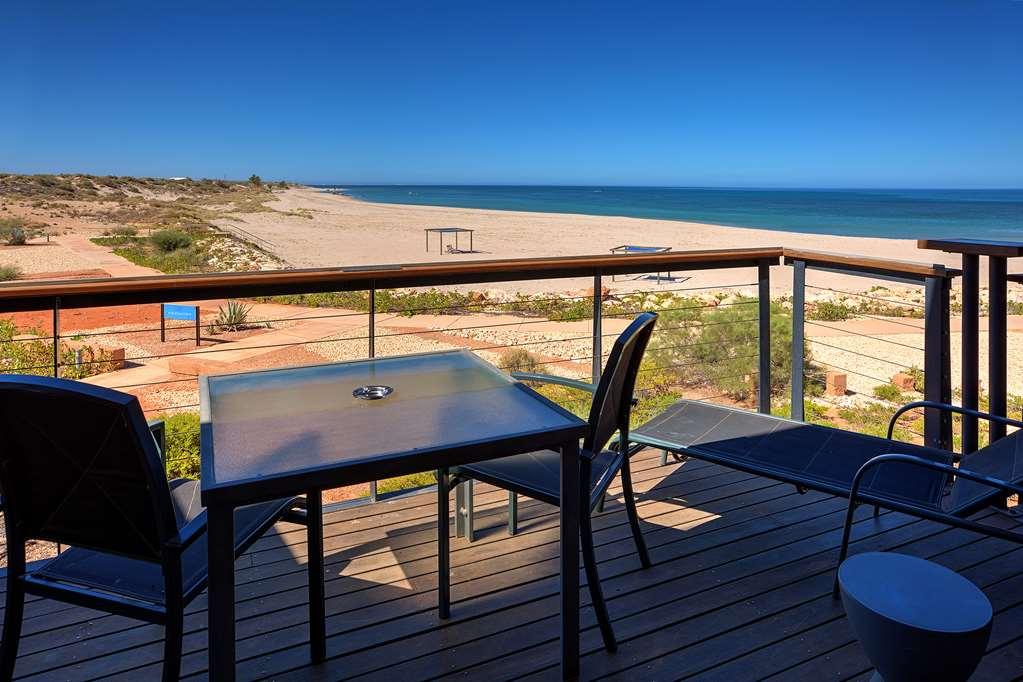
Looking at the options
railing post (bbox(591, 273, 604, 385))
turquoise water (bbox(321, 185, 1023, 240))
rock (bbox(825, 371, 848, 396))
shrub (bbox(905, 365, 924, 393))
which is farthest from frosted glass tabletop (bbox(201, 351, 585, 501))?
turquoise water (bbox(321, 185, 1023, 240))

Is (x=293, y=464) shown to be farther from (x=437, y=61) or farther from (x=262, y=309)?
(x=437, y=61)

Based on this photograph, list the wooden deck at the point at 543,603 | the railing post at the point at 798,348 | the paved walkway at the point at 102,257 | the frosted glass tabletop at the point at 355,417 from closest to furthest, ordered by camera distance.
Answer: the frosted glass tabletop at the point at 355,417 → the wooden deck at the point at 543,603 → the railing post at the point at 798,348 → the paved walkway at the point at 102,257

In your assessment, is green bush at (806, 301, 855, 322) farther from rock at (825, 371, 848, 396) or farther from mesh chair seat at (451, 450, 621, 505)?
mesh chair seat at (451, 450, 621, 505)

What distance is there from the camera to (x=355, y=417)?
1.84 meters

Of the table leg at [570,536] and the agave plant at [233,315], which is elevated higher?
the agave plant at [233,315]

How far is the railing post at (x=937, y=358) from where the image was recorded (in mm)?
3133

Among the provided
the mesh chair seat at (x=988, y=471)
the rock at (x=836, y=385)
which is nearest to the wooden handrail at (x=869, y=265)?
the mesh chair seat at (x=988, y=471)

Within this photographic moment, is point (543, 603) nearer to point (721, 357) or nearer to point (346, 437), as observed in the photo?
point (346, 437)

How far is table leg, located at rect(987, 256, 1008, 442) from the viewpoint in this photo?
9.68ft

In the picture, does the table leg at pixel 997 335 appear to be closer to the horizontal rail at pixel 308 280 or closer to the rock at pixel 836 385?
the horizontal rail at pixel 308 280

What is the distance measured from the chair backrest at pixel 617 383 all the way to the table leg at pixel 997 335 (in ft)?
5.68

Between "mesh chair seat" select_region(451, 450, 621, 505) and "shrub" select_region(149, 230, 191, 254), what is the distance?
70.4 ft

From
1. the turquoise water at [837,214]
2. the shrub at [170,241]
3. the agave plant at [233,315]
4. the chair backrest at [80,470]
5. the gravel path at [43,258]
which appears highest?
the turquoise water at [837,214]

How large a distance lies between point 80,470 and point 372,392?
768 mm
